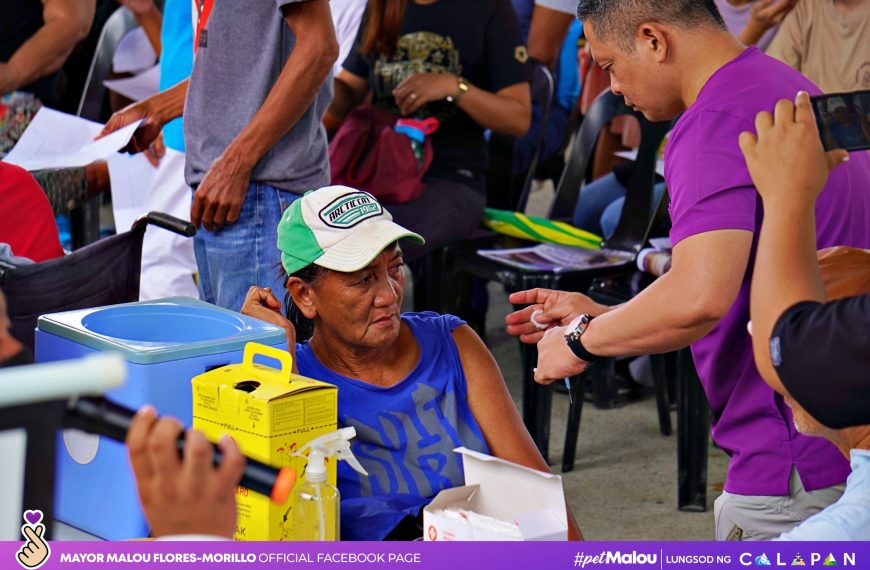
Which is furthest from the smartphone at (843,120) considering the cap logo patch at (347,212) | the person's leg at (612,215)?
the person's leg at (612,215)

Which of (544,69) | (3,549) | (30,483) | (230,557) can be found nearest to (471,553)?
(230,557)

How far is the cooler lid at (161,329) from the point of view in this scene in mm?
1943

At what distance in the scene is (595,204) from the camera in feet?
16.2

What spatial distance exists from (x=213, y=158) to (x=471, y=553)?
1615 mm

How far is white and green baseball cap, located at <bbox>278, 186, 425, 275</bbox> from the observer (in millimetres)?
2260

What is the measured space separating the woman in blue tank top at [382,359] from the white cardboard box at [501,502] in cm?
33

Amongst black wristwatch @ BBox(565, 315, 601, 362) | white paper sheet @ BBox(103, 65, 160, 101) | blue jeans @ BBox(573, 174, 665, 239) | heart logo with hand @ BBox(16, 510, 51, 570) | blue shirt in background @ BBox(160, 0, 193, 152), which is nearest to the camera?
heart logo with hand @ BBox(16, 510, 51, 570)

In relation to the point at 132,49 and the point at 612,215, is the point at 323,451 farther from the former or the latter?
the point at 132,49

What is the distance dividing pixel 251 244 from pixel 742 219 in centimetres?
140

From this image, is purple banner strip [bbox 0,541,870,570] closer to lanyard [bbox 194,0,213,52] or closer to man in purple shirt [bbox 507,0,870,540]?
man in purple shirt [bbox 507,0,870,540]

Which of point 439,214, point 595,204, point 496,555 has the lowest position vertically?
point 595,204

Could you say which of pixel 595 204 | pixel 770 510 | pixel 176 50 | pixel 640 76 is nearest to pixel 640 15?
pixel 640 76

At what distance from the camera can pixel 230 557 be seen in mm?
1545

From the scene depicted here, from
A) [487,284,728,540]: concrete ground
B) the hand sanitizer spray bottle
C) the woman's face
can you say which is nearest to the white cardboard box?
the hand sanitizer spray bottle
